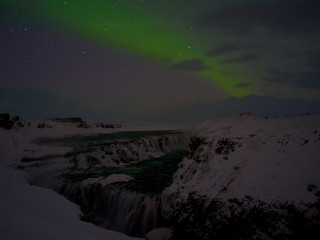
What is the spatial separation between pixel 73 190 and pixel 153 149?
18.1 m

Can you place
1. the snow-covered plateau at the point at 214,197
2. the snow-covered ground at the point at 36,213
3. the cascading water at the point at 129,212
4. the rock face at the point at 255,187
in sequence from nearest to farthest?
1. the snow-covered ground at the point at 36,213
2. the snow-covered plateau at the point at 214,197
3. the rock face at the point at 255,187
4. the cascading water at the point at 129,212

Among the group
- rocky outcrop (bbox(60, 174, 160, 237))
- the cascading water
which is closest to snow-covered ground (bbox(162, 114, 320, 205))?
the cascading water

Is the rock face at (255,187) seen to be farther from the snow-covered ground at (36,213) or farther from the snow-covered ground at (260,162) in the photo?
the snow-covered ground at (36,213)

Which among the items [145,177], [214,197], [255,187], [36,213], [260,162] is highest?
[260,162]

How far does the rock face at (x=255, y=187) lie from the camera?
16.5 feet

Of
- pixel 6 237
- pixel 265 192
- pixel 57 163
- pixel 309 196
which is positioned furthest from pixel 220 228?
pixel 57 163

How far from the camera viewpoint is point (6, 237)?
3.29 m

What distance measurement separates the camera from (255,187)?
6.07 meters

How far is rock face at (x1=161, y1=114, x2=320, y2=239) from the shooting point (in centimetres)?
504

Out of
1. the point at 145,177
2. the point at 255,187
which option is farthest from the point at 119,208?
the point at 255,187

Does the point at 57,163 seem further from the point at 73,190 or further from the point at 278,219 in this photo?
the point at 278,219

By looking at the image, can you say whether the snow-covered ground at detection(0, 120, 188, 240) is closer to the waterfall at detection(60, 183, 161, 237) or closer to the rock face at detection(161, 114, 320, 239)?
the waterfall at detection(60, 183, 161, 237)

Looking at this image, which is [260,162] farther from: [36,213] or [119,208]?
[119,208]

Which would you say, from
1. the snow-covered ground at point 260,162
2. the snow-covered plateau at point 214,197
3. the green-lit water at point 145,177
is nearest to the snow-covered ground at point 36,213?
the snow-covered plateau at point 214,197
